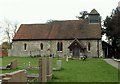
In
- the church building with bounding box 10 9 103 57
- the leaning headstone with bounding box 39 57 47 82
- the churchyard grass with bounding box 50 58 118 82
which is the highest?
the church building with bounding box 10 9 103 57

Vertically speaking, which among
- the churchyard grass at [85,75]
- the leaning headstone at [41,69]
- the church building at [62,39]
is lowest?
the churchyard grass at [85,75]

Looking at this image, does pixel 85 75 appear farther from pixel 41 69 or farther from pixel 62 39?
pixel 62 39

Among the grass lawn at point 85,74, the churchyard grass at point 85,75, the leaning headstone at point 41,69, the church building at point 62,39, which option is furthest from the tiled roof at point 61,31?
the leaning headstone at point 41,69

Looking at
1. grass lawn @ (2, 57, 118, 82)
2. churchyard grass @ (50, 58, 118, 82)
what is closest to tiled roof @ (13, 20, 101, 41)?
grass lawn @ (2, 57, 118, 82)

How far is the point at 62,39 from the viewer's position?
65625mm

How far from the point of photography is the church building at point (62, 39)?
6412 cm

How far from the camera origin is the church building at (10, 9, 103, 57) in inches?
2525

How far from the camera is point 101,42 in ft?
211

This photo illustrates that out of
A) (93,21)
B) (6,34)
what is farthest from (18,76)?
(6,34)

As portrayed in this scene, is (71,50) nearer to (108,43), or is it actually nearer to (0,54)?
(108,43)

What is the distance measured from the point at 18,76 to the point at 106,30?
59706 millimetres

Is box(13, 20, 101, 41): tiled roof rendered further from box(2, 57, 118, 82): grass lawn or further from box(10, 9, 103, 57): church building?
box(2, 57, 118, 82): grass lawn

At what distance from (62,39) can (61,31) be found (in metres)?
2.23

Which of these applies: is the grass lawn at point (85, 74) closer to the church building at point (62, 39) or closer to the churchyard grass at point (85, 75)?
the churchyard grass at point (85, 75)
